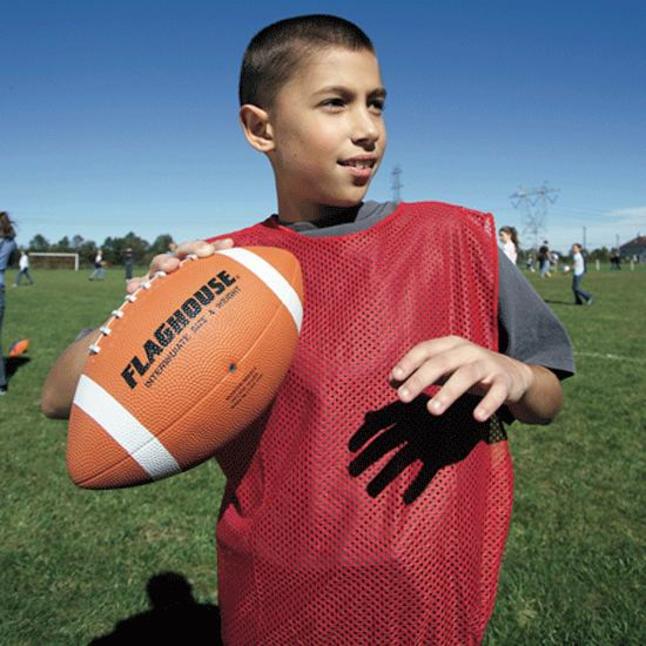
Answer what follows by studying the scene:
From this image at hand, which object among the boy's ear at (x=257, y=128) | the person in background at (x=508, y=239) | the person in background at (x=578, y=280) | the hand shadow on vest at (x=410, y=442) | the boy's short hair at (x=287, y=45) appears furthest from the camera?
the person in background at (x=578, y=280)

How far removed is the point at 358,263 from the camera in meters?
1.61

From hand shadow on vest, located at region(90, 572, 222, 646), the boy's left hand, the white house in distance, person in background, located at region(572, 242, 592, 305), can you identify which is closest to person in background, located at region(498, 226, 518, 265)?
person in background, located at region(572, 242, 592, 305)

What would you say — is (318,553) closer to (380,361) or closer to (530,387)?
(380,361)

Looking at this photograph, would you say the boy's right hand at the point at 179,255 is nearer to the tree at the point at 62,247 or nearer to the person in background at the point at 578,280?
the person in background at the point at 578,280

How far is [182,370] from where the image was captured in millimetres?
1530

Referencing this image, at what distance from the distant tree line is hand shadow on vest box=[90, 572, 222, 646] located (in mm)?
28643

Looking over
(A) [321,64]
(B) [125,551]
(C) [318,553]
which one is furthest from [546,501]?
(A) [321,64]

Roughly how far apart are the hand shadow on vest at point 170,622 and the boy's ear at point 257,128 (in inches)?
90.9

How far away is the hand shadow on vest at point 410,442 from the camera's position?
4.92ft

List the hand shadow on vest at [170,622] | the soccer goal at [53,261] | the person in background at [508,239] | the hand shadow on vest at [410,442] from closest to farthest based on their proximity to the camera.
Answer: the hand shadow on vest at [410,442]
the hand shadow on vest at [170,622]
the person in background at [508,239]
the soccer goal at [53,261]

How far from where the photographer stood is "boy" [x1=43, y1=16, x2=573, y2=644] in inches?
59.2

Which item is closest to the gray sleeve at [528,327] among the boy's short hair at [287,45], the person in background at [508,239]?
the boy's short hair at [287,45]

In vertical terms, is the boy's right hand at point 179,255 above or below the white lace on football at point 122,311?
above

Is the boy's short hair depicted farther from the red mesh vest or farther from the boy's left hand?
the boy's left hand
